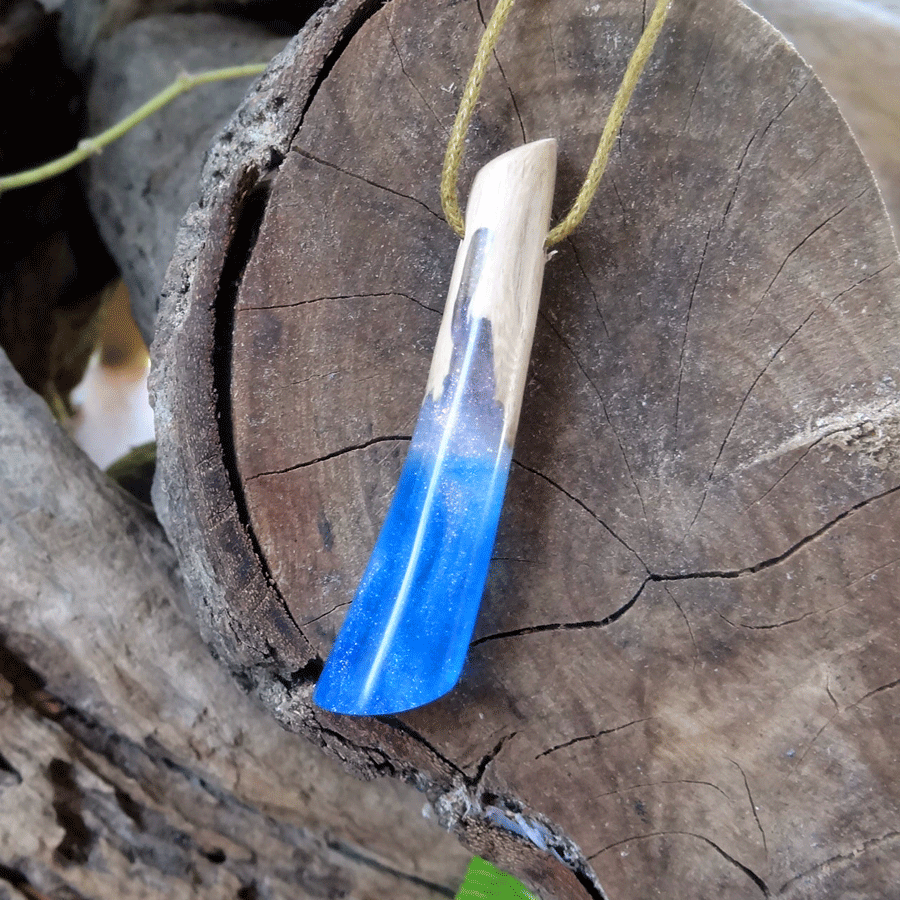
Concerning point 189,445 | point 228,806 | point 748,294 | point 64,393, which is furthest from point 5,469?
point 64,393

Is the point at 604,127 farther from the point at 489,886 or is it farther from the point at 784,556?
the point at 489,886

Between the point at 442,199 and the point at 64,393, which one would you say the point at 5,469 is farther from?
the point at 64,393

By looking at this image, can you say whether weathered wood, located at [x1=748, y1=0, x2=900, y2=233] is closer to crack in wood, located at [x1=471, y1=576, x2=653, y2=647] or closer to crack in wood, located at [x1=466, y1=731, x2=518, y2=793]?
crack in wood, located at [x1=471, y1=576, x2=653, y2=647]

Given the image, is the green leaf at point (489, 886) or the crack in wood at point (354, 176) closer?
the crack in wood at point (354, 176)

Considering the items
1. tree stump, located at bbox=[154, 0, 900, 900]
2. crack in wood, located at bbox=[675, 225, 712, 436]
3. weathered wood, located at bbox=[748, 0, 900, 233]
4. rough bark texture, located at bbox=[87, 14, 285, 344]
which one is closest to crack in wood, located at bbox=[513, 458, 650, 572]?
tree stump, located at bbox=[154, 0, 900, 900]

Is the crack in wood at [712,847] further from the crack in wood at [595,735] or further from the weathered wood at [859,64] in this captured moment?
the weathered wood at [859,64]

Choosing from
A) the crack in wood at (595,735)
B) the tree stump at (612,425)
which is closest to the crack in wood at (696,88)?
the tree stump at (612,425)
